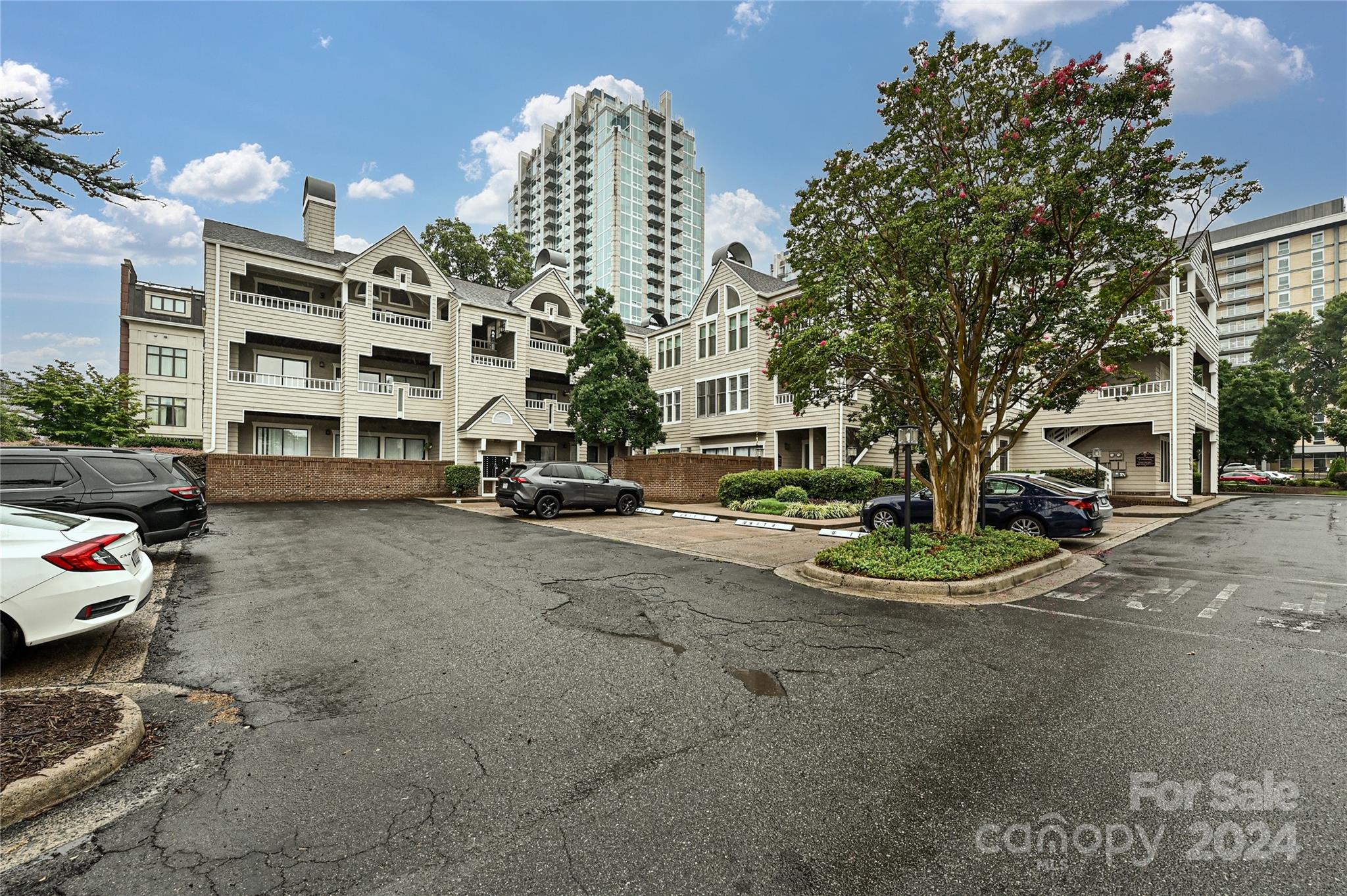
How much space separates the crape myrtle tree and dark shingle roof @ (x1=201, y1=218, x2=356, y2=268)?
943 inches

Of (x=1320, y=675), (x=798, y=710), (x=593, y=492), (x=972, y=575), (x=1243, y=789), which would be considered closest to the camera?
(x=1243, y=789)

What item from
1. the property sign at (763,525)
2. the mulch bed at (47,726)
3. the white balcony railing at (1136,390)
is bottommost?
the property sign at (763,525)

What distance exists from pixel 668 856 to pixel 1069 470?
85.6ft

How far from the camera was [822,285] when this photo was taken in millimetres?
9789

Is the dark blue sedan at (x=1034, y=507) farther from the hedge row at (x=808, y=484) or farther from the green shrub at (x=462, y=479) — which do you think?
the green shrub at (x=462, y=479)

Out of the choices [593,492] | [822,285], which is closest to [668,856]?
[822,285]

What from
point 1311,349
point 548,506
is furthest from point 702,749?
point 1311,349

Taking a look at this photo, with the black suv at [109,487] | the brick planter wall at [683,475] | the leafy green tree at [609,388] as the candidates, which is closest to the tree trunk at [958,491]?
the brick planter wall at [683,475]

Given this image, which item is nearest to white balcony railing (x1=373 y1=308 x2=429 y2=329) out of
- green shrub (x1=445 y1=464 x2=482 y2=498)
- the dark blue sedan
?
→ green shrub (x1=445 y1=464 x2=482 y2=498)

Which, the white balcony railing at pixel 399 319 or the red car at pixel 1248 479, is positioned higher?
the white balcony railing at pixel 399 319

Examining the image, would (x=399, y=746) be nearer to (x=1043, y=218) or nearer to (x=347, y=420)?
(x=1043, y=218)

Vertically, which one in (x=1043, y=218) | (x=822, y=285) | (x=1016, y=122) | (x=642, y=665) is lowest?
(x=642, y=665)

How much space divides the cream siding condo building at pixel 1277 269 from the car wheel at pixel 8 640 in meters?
97.8

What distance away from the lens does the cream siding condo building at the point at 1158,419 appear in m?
21.7
